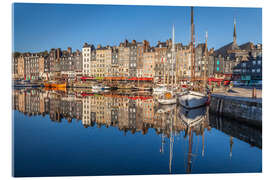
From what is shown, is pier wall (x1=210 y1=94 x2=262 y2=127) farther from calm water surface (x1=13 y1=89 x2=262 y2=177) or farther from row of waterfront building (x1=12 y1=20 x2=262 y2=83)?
row of waterfront building (x1=12 y1=20 x2=262 y2=83)

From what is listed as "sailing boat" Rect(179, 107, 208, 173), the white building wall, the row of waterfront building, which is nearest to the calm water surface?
"sailing boat" Rect(179, 107, 208, 173)

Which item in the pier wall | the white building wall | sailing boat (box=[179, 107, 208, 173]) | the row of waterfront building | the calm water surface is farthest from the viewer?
the white building wall

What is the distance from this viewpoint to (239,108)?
8.64 meters

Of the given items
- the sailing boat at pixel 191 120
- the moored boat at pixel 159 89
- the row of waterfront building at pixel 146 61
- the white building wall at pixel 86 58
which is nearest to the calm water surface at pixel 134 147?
the sailing boat at pixel 191 120

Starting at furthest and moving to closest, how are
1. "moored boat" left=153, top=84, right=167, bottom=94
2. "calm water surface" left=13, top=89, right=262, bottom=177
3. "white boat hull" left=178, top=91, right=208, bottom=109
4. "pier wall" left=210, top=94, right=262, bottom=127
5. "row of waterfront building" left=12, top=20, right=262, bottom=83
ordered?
"moored boat" left=153, top=84, right=167, bottom=94 < "white boat hull" left=178, top=91, right=208, bottom=109 < "row of waterfront building" left=12, top=20, right=262, bottom=83 < "pier wall" left=210, top=94, right=262, bottom=127 < "calm water surface" left=13, top=89, right=262, bottom=177

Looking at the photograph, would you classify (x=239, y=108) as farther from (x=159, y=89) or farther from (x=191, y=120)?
(x=159, y=89)

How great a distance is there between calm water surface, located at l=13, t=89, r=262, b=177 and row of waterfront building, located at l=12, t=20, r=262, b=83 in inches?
82.7

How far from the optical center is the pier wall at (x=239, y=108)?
716cm

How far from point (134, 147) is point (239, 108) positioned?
15.4 ft

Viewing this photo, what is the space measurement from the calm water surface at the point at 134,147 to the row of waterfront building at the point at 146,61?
6.89 feet

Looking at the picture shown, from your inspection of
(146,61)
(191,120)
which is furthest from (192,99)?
(146,61)

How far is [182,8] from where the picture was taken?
6.30 m

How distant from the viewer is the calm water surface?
504 centimetres
